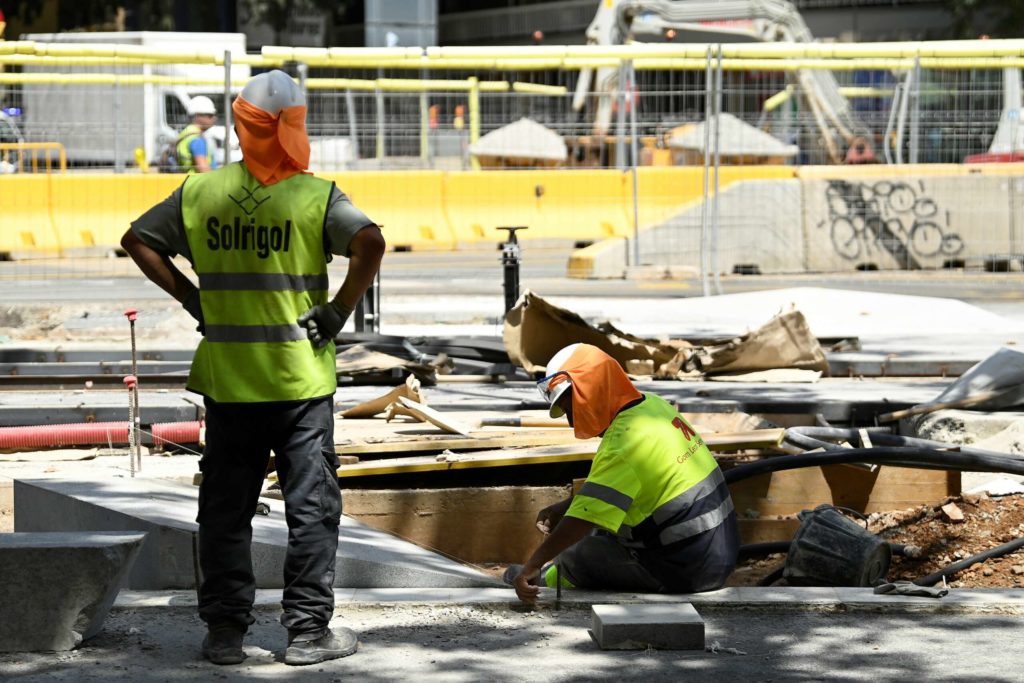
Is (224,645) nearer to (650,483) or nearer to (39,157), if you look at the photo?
(650,483)

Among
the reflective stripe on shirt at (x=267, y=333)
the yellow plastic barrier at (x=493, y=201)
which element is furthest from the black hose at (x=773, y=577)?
the yellow plastic barrier at (x=493, y=201)

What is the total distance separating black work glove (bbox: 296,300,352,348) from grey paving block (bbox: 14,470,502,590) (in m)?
1.18

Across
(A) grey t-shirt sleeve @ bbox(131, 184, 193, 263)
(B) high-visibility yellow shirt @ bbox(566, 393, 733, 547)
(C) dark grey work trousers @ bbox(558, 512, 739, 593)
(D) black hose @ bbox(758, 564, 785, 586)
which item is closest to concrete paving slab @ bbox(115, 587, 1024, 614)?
(C) dark grey work trousers @ bbox(558, 512, 739, 593)

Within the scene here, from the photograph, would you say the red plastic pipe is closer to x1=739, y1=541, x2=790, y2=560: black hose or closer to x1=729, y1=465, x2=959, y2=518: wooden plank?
x1=729, y1=465, x2=959, y2=518: wooden plank

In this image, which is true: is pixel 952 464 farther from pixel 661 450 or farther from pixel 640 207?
pixel 640 207

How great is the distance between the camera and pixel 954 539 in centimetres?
671

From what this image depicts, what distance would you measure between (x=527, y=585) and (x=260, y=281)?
1.43m

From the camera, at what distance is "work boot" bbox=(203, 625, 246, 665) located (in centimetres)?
472

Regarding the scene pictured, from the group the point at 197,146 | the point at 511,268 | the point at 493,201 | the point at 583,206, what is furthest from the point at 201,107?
the point at 511,268

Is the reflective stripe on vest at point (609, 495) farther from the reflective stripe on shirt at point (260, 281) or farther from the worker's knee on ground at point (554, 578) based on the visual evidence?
the reflective stripe on shirt at point (260, 281)

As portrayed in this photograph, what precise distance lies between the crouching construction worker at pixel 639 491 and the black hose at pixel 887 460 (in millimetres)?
1142

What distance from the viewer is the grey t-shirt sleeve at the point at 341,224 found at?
182 inches

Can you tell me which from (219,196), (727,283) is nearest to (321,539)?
(219,196)

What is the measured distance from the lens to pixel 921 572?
21.5ft
